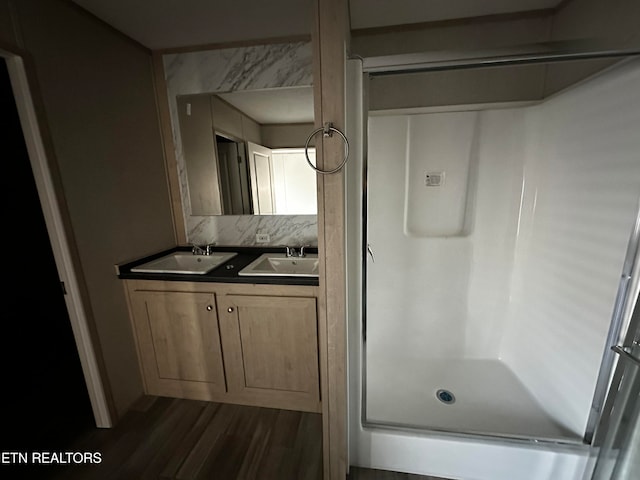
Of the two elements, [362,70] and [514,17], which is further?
[514,17]

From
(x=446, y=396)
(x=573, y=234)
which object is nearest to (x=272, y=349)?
(x=446, y=396)

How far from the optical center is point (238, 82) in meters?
1.94

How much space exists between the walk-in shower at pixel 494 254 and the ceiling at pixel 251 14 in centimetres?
31

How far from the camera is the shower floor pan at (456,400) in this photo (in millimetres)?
1467

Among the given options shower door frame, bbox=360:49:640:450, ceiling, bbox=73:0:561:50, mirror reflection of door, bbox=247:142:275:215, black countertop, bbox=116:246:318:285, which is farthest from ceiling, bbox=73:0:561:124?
→ black countertop, bbox=116:246:318:285

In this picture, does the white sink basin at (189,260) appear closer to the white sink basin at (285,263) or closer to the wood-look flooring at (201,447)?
the white sink basin at (285,263)

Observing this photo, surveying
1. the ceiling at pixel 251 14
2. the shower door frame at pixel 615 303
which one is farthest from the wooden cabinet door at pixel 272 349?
the ceiling at pixel 251 14

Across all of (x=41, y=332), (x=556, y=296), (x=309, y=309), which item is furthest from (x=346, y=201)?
(x=41, y=332)

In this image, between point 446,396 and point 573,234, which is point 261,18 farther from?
point 446,396

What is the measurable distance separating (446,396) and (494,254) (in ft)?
3.36

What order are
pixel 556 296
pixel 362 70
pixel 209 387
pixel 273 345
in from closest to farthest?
1. pixel 362 70
2. pixel 556 296
3. pixel 273 345
4. pixel 209 387

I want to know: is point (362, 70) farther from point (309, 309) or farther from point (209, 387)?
point (209, 387)

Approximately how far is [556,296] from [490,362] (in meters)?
0.74

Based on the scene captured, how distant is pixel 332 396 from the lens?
1157 mm
